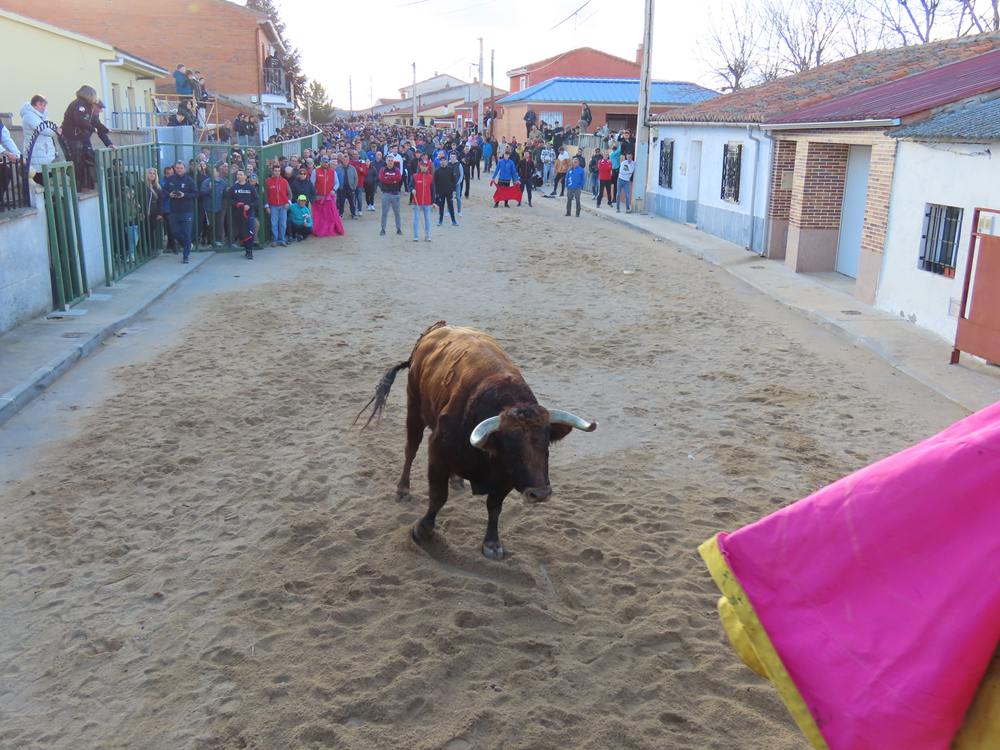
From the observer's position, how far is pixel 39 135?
13.0m

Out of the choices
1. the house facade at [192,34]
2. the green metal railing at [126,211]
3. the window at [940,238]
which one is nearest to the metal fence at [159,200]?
the green metal railing at [126,211]

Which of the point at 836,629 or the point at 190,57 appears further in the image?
Answer: the point at 190,57

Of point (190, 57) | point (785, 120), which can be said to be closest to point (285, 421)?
point (785, 120)

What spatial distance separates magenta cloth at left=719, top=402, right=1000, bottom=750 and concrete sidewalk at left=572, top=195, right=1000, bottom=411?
8.01 meters

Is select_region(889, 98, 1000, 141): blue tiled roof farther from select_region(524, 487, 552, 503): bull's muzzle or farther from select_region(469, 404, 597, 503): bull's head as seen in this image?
select_region(524, 487, 552, 503): bull's muzzle

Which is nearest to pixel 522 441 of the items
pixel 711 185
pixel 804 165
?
pixel 804 165

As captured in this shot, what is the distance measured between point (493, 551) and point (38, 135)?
10864 millimetres

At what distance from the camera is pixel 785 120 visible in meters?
17.2

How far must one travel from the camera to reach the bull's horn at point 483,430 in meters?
4.73

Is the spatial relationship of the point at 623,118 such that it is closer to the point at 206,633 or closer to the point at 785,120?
the point at 785,120

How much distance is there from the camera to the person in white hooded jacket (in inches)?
514

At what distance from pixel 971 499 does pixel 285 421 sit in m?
7.06

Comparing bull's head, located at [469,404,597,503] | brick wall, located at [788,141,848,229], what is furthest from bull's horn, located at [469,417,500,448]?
brick wall, located at [788,141,848,229]

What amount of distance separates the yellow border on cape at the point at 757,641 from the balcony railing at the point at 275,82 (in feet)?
162
